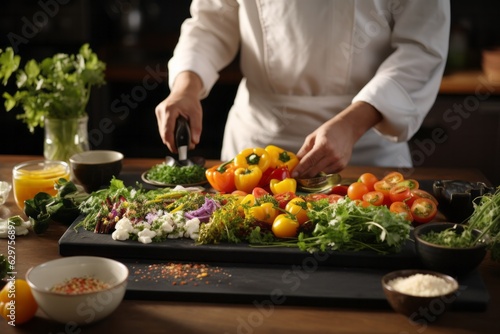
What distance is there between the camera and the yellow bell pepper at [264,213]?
1.67m

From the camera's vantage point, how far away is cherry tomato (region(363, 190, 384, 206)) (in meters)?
1.82

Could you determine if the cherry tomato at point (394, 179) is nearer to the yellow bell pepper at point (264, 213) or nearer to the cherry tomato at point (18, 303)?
the yellow bell pepper at point (264, 213)

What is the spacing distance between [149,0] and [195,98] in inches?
76.3

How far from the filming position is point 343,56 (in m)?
2.37

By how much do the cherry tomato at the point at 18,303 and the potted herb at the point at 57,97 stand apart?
0.92m

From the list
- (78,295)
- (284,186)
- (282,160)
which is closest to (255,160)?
(282,160)

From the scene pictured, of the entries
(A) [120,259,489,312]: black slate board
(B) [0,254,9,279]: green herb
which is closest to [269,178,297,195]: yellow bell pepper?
(A) [120,259,489,312]: black slate board

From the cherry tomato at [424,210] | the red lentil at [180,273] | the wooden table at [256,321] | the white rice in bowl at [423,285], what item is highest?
the white rice in bowl at [423,285]

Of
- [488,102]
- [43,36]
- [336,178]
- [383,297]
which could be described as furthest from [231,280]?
[43,36]

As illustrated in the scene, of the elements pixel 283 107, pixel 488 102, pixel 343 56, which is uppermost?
pixel 343 56

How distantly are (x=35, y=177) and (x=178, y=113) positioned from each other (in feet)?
1.60

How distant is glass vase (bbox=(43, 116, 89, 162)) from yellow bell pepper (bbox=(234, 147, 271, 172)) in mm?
494

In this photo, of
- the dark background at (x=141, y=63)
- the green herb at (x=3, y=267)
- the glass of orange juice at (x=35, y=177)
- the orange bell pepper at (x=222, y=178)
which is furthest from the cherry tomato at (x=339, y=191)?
the dark background at (x=141, y=63)

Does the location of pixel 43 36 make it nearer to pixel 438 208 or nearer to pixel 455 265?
pixel 438 208
